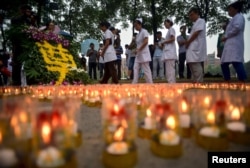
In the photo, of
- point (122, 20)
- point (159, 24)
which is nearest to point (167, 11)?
point (159, 24)

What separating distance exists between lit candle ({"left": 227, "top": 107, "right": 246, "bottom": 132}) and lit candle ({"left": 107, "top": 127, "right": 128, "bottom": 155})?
3.43ft

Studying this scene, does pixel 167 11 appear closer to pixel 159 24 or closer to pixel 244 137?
pixel 159 24

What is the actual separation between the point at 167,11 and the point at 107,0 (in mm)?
7232

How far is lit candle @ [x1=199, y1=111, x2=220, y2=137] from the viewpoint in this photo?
2330 millimetres

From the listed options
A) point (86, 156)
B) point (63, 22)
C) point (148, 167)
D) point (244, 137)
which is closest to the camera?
point (148, 167)

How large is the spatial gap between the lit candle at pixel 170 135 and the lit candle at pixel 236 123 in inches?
24.1

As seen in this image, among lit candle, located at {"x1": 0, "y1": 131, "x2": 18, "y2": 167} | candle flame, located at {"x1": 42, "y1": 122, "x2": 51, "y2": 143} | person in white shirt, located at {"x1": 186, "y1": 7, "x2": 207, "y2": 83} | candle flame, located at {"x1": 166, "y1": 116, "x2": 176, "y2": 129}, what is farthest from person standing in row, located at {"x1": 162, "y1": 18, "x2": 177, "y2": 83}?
lit candle, located at {"x1": 0, "y1": 131, "x2": 18, "y2": 167}

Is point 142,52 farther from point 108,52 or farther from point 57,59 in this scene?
point 57,59

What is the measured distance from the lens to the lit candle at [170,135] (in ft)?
7.14

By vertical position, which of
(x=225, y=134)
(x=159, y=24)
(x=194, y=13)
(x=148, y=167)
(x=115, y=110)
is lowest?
(x=148, y=167)

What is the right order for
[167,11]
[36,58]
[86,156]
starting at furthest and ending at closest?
[167,11], [36,58], [86,156]

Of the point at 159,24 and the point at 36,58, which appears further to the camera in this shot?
the point at 159,24

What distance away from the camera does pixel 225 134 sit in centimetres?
232

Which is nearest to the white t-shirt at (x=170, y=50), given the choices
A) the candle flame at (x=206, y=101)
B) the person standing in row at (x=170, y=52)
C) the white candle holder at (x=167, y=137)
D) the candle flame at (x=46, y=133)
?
the person standing in row at (x=170, y=52)
